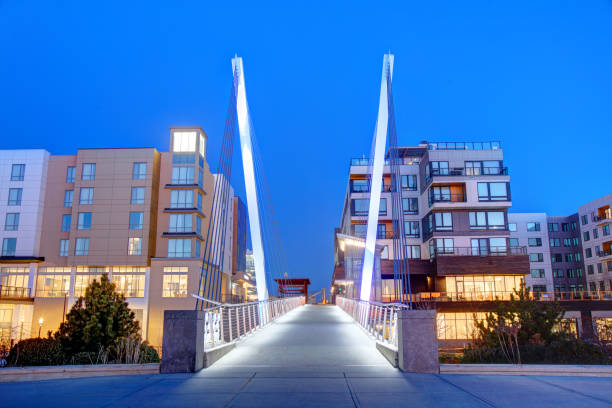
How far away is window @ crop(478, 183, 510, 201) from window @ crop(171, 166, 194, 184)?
99.9 ft

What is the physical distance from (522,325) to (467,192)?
111 feet

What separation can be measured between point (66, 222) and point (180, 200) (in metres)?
12.4

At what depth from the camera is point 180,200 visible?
55219mm

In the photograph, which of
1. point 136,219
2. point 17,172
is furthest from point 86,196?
point 17,172

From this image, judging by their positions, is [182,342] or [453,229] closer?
[182,342]

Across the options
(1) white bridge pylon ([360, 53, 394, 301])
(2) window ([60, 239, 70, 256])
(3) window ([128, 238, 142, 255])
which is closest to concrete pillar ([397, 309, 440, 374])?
(1) white bridge pylon ([360, 53, 394, 301])

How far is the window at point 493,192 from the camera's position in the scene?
174 feet

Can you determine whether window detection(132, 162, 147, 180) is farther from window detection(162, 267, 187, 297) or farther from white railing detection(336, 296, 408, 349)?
white railing detection(336, 296, 408, 349)

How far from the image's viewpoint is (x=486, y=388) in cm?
783

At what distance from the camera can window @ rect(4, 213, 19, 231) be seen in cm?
5458

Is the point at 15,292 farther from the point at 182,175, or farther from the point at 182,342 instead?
the point at 182,342

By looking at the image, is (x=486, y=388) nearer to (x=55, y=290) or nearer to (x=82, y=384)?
(x=82, y=384)

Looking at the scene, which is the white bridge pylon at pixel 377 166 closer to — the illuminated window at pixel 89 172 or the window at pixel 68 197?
the illuminated window at pixel 89 172

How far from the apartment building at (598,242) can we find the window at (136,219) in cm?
5662
